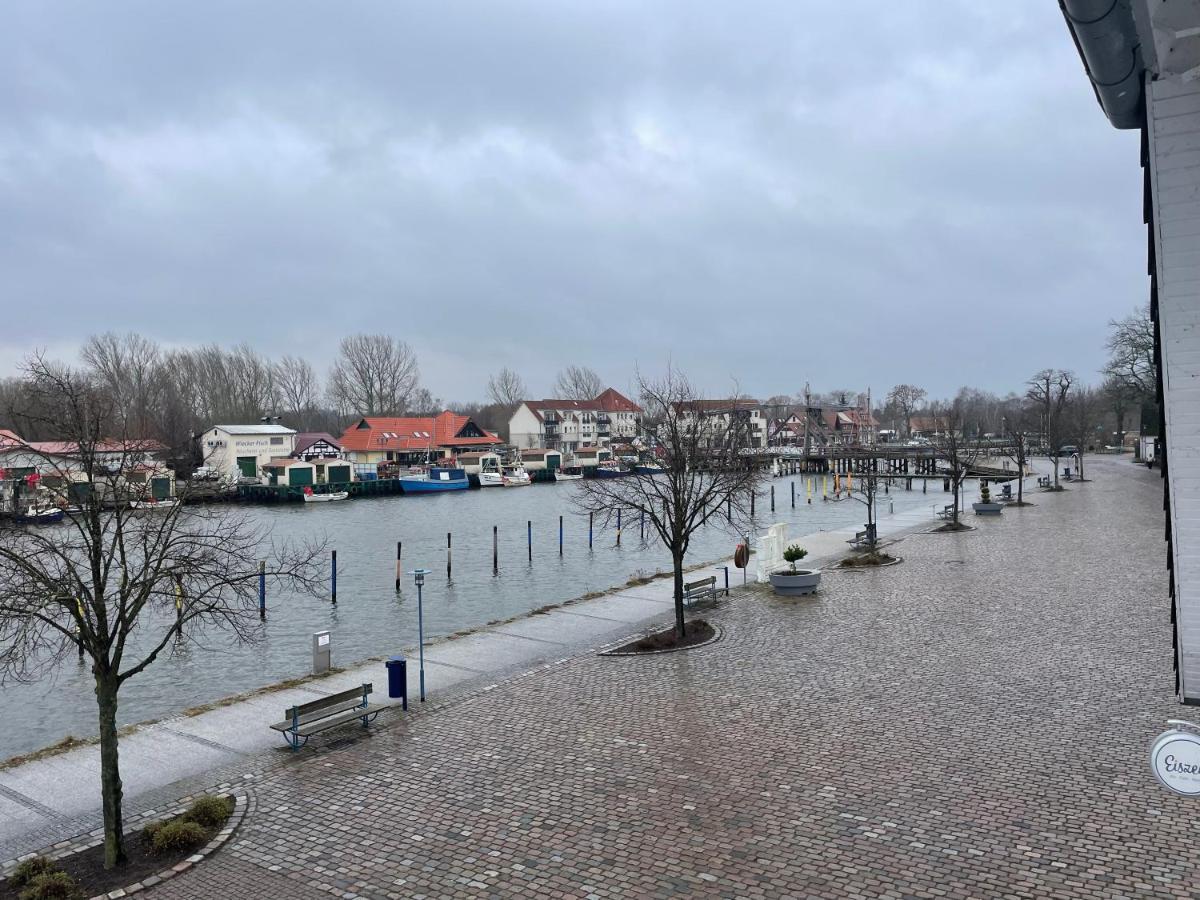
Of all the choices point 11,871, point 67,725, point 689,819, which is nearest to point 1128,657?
point 689,819

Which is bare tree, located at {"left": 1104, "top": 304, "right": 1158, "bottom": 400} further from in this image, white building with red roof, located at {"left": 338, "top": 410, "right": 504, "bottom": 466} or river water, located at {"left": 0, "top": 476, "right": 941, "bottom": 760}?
white building with red roof, located at {"left": 338, "top": 410, "right": 504, "bottom": 466}

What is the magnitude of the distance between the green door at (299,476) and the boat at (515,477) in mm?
22729

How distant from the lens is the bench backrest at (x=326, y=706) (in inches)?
493

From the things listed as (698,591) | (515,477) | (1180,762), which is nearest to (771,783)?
A: (1180,762)

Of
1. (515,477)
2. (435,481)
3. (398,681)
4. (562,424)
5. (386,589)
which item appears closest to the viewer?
(398,681)

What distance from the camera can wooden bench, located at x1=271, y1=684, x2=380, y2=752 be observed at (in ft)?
40.8

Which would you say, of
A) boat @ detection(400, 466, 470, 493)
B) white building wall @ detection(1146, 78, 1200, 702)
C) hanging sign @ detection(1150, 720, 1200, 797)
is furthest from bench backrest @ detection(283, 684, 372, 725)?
boat @ detection(400, 466, 470, 493)

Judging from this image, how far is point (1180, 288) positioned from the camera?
5371mm

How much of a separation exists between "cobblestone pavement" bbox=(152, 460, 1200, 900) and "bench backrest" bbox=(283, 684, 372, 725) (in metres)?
0.70

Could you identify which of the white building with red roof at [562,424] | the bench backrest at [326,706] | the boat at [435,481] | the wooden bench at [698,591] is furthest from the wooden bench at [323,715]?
the white building with red roof at [562,424]

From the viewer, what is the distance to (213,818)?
9.78 meters

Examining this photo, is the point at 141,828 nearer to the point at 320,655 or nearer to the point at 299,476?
the point at 320,655

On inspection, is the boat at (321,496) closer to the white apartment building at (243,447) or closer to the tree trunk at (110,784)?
the white apartment building at (243,447)

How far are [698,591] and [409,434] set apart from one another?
9417 cm
